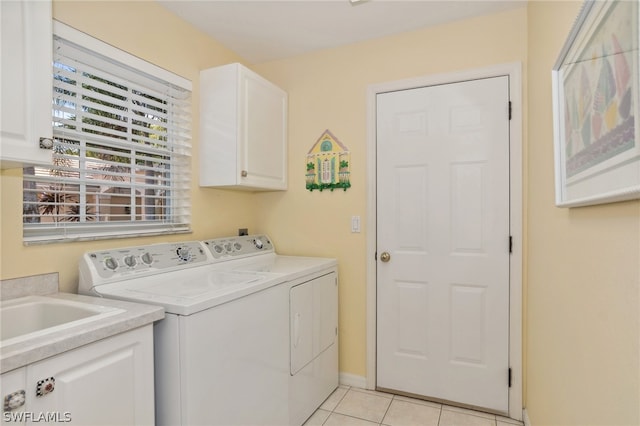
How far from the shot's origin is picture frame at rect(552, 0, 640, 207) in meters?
0.70

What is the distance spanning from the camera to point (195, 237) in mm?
2334

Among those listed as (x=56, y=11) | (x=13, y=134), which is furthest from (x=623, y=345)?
(x=56, y=11)

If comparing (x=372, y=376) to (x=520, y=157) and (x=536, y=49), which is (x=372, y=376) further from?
(x=536, y=49)

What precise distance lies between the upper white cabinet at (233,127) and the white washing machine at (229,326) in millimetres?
461

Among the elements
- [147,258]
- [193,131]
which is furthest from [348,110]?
[147,258]

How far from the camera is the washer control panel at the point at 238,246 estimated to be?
224 cm

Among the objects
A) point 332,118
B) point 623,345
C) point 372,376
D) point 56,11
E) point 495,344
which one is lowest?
point 372,376

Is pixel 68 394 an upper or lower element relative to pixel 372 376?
upper

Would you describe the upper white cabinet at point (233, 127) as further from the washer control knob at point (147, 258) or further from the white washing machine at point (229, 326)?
the washer control knob at point (147, 258)

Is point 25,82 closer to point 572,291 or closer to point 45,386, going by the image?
point 45,386

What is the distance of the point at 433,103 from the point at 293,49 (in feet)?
3.74

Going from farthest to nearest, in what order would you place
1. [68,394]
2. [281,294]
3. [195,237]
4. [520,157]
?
[195,237] < [520,157] < [281,294] < [68,394]

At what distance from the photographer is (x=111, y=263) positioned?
1634 millimetres

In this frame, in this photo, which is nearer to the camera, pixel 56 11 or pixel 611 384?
pixel 611 384
